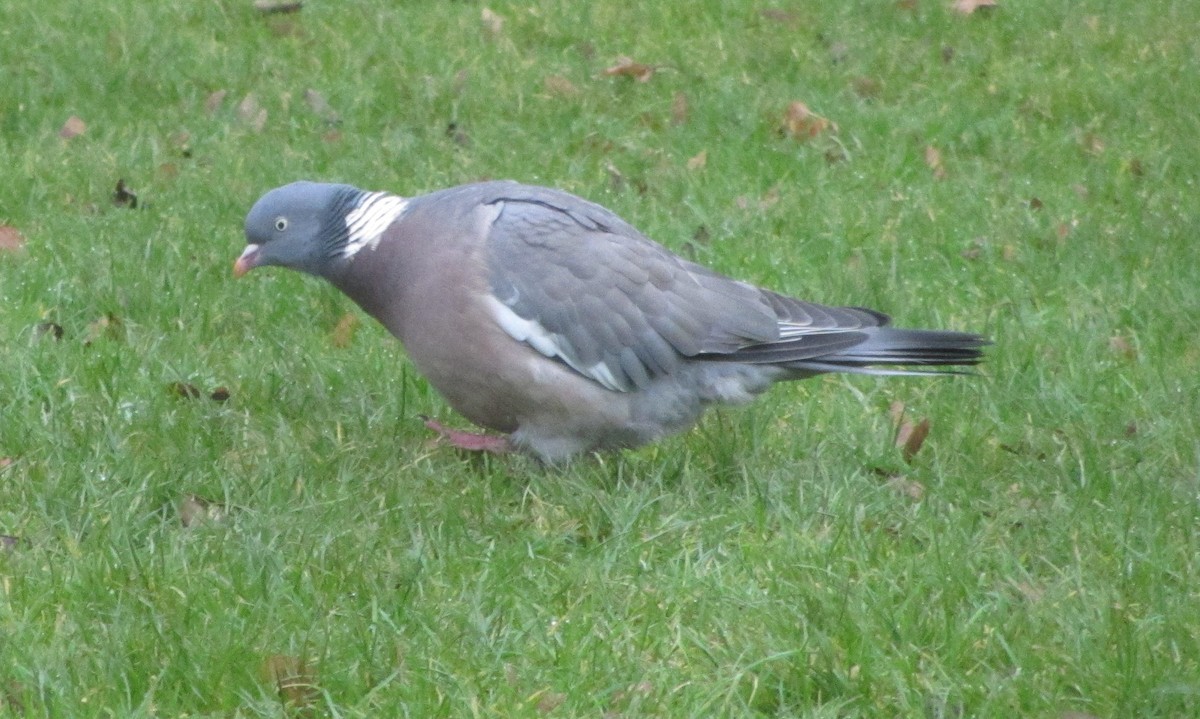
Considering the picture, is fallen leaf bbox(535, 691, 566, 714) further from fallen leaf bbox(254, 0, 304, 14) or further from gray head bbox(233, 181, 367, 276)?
fallen leaf bbox(254, 0, 304, 14)

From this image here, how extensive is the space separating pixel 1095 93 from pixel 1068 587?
4398 mm

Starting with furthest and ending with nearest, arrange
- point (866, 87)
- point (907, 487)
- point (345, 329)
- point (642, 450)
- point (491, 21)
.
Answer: point (491, 21) → point (866, 87) → point (345, 329) → point (642, 450) → point (907, 487)

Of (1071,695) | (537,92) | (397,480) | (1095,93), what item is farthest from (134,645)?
(1095,93)

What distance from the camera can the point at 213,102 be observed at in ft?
23.5

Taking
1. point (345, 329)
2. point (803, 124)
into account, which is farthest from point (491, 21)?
point (345, 329)

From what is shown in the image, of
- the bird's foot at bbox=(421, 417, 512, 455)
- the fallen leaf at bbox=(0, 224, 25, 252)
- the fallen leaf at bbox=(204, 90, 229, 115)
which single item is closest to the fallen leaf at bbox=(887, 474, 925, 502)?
the bird's foot at bbox=(421, 417, 512, 455)

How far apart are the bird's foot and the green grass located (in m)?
0.04

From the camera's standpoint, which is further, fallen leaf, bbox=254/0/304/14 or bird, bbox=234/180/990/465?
fallen leaf, bbox=254/0/304/14

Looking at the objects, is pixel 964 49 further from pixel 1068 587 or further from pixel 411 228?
pixel 1068 587

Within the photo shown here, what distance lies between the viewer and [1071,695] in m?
3.21

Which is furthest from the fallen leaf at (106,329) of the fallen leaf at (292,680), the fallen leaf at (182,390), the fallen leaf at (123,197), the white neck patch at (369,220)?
the fallen leaf at (292,680)

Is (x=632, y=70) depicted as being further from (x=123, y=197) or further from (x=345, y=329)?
(x=345, y=329)

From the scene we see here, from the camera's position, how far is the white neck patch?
4602mm

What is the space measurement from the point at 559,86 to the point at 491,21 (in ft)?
2.95
